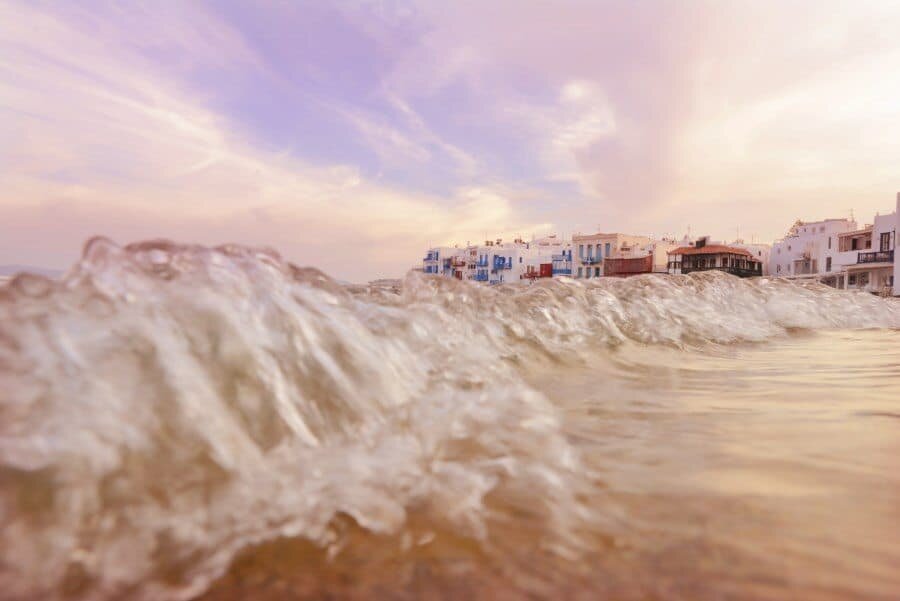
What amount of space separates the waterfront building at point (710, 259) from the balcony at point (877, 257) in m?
11.3

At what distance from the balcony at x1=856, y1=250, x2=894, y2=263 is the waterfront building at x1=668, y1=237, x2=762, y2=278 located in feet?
A: 36.9

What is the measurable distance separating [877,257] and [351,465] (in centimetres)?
5155

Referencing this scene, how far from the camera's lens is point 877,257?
41094mm

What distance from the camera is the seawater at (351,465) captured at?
1.11 meters

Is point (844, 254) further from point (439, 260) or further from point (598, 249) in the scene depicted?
point (439, 260)

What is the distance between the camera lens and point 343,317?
2.33m

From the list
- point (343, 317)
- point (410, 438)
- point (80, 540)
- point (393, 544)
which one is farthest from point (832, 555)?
point (343, 317)

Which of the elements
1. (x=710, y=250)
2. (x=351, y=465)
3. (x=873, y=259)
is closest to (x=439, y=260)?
(x=710, y=250)

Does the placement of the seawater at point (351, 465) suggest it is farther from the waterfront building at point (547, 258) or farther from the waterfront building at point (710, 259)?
the waterfront building at point (547, 258)

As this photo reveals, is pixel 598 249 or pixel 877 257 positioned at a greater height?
pixel 598 249

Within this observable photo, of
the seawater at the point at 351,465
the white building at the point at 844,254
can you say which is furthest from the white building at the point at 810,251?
the seawater at the point at 351,465

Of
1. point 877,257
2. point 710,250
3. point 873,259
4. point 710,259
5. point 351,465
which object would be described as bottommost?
point 351,465

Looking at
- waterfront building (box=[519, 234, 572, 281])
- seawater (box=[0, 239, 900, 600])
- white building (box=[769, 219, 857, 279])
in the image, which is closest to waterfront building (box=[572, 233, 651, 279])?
waterfront building (box=[519, 234, 572, 281])

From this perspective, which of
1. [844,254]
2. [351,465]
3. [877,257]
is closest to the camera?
[351,465]
